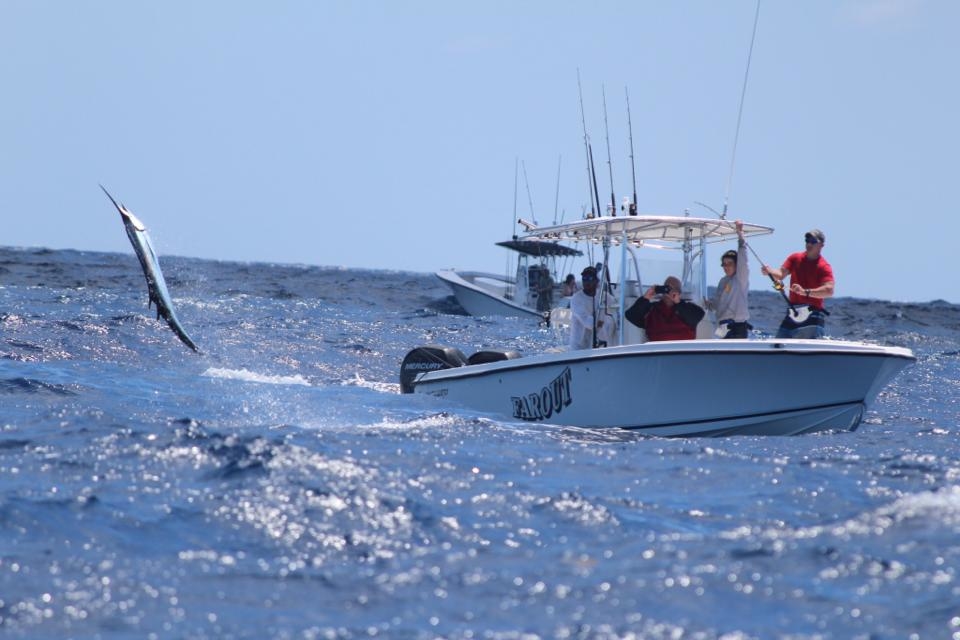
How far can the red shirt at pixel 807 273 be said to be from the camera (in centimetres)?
1154

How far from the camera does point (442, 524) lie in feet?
21.1

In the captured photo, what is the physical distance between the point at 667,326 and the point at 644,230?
1.34 meters

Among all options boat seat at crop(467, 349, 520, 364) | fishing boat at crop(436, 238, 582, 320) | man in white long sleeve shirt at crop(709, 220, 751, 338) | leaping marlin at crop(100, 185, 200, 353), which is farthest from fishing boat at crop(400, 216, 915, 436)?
fishing boat at crop(436, 238, 582, 320)

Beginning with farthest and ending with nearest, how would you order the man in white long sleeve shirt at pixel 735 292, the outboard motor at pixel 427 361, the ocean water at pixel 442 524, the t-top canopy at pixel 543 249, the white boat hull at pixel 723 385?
the t-top canopy at pixel 543 249, the outboard motor at pixel 427 361, the man in white long sleeve shirt at pixel 735 292, the white boat hull at pixel 723 385, the ocean water at pixel 442 524

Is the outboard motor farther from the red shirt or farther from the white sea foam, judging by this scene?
the red shirt

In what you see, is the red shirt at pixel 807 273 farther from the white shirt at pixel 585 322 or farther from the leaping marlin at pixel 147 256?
the leaping marlin at pixel 147 256

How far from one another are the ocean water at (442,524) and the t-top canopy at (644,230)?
204 centimetres

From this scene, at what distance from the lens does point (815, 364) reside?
34.1ft

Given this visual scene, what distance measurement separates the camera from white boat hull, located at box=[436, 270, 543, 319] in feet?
116

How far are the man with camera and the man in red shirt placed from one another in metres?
0.87

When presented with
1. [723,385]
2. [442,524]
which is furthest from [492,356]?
[442,524]

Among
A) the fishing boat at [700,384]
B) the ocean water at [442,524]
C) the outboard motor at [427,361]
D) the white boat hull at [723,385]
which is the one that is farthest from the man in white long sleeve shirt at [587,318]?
the outboard motor at [427,361]

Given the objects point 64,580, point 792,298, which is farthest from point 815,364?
point 64,580

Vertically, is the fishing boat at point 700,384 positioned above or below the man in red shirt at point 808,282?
below
